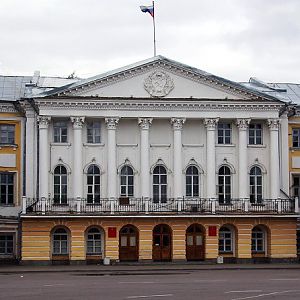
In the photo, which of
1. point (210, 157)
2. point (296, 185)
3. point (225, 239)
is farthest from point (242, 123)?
point (225, 239)

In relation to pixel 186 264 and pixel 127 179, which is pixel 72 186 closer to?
pixel 127 179

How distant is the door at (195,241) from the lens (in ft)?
156

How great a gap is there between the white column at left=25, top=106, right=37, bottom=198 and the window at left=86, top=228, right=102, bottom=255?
4225 millimetres

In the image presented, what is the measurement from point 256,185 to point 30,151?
1397 centimetres

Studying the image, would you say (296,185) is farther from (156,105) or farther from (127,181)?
(127,181)

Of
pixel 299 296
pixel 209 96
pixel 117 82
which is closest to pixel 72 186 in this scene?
pixel 117 82

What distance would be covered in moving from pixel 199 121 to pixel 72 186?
28.5 ft

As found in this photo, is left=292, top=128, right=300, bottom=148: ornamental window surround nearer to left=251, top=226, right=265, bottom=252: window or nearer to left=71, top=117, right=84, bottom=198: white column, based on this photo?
left=251, top=226, right=265, bottom=252: window

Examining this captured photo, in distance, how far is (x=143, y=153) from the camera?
157 feet

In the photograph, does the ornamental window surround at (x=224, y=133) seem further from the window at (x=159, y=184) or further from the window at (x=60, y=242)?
the window at (x=60, y=242)

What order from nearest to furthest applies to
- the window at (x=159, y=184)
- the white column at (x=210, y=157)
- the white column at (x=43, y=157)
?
the white column at (x=43, y=157) < the white column at (x=210, y=157) < the window at (x=159, y=184)

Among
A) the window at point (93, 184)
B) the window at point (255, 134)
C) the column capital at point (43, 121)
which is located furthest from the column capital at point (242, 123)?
the column capital at point (43, 121)

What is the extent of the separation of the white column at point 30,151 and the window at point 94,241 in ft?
13.9

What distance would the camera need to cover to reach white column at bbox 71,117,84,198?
46938mm
